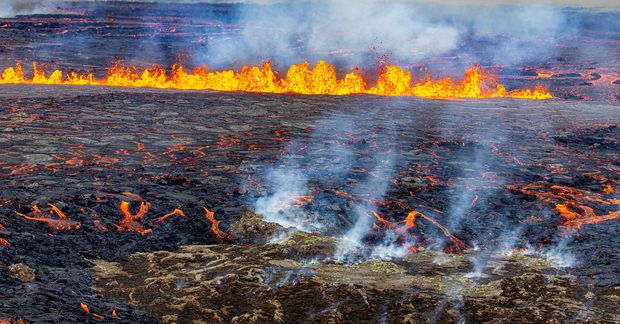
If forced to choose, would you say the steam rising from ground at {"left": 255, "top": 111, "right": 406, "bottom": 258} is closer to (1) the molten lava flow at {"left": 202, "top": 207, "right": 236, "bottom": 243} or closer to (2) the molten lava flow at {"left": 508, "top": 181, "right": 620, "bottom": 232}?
(1) the molten lava flow at {"left": 202, "top": 207, "right": 236, "bottom": 243}

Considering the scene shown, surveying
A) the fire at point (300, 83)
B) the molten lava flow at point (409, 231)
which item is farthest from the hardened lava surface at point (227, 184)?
the fire at point (300, 83)

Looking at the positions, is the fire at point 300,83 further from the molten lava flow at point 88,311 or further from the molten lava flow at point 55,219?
the molten lava flow at point 88,311

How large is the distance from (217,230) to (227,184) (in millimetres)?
1576

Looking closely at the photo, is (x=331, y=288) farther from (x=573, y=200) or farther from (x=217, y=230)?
(x=573, y=200)

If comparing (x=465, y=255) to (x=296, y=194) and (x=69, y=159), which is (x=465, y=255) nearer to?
(x=296, y=194)

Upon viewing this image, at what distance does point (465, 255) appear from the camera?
638 cm

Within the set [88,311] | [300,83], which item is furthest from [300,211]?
[300,83]

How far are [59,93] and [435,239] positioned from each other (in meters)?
13.9

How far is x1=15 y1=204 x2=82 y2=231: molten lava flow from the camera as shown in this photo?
6.43 meters

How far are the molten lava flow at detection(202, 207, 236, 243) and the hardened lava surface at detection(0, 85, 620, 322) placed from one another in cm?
5

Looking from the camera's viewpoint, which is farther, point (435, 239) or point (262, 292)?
point (435, 239)

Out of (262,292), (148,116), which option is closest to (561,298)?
(262,292)

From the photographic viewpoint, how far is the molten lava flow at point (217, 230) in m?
6.62

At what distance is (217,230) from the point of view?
22.4 ft
